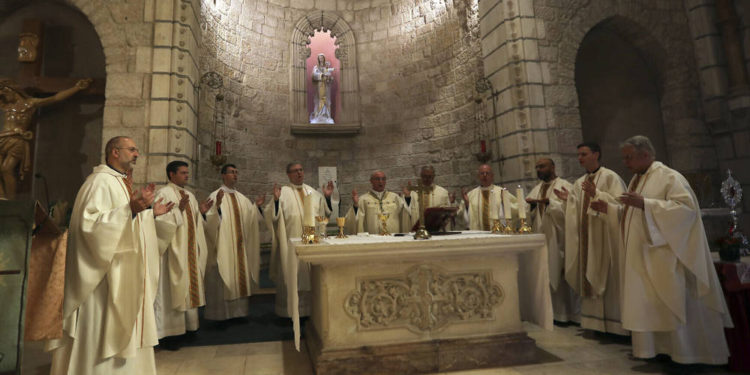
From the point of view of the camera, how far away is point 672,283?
2.92 metres

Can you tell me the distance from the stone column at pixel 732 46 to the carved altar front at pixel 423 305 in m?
6.37

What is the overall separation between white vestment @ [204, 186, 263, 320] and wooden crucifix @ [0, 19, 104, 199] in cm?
309

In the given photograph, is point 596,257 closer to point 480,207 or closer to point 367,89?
point 480,207

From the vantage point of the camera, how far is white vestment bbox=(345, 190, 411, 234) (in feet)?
17.5

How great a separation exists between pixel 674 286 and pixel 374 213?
132 inches

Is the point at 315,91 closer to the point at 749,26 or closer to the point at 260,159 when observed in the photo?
the point at 260,159

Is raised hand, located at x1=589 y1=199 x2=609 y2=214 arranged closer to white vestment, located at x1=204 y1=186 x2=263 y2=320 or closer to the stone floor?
the stone floor

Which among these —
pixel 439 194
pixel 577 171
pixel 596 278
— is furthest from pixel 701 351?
pixel 577 171

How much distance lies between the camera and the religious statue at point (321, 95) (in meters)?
9.38

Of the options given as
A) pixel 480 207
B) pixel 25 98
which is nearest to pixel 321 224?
pixel 480 207

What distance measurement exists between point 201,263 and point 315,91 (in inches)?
232

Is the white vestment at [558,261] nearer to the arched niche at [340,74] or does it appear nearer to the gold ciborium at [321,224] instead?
the gold ciborium at [321,224]

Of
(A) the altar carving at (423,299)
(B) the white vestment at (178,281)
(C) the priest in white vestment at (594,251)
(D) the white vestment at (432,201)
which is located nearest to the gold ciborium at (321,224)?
(A) the altar carving at (423,299)

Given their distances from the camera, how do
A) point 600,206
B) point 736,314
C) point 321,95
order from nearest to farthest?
point 736,314 → point 600,206 → point 321,95
